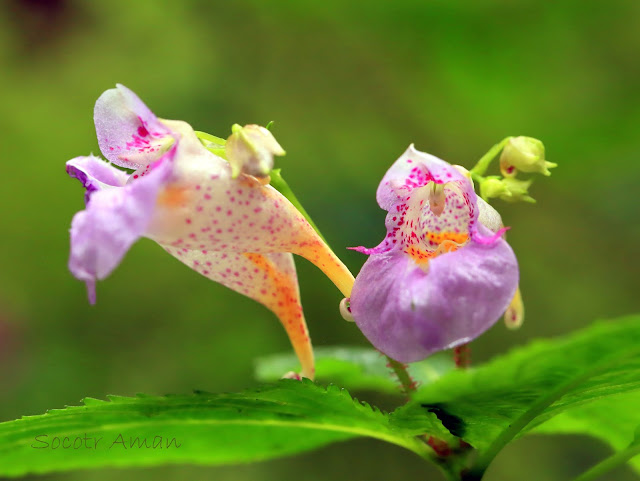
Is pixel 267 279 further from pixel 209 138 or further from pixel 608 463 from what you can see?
pixel 608 463

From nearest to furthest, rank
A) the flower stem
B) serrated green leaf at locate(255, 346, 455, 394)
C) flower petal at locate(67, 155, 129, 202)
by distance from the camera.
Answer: flower petal at locate(67, 155, 129, 202) → the flower stem → serrated green leaf at locate(255, 346, 455, 394)

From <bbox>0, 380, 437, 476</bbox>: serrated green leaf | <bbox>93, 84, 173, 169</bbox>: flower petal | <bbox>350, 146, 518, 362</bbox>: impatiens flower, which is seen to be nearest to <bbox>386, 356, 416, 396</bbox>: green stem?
<bbox>0, 380, 437, 476</bbox>: serrated green leaf

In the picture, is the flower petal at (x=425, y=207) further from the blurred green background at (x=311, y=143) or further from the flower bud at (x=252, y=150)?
the blurred green background at (x=311, y=143)

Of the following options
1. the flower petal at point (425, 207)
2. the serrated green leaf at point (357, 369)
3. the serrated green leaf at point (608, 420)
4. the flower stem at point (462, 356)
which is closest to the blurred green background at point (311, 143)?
the serrated green leaf at point (357, 369)

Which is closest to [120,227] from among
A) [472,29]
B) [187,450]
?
[187,450]

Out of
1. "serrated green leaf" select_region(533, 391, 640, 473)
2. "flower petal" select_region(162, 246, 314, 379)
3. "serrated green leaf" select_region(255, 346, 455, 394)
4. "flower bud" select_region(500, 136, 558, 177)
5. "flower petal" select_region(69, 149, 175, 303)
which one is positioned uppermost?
"flower bud" select_region(500, 136, 558, 177)

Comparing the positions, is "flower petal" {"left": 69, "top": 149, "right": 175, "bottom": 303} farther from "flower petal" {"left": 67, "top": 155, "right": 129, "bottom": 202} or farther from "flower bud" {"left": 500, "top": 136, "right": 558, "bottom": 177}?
"flower bud" {"left": 500, "top": 136, "right": 558, "bottom": 177}
